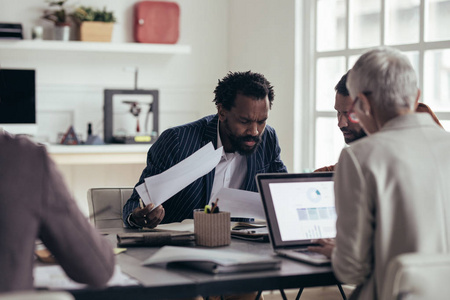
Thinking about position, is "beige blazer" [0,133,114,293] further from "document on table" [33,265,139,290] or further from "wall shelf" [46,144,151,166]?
"wall shelf" [46,144,151,166]

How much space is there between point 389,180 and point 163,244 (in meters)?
0.75

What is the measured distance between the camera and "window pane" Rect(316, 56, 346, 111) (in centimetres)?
424

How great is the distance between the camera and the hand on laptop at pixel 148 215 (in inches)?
84.0

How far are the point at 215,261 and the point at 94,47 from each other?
3684 mm

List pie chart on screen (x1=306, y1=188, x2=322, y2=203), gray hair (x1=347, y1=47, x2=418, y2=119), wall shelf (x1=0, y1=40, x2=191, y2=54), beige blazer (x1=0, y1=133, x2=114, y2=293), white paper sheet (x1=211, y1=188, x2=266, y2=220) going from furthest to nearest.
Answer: wall shelf (x1=0, y1=40, x2=191, y2=54), white paper sheet (x1=211, y1=188, x2=266, y2=220), pie chart on screen (x1=306, y1=188, x2=322, y2=203), gray hair (x1=347, y1=47, x2=418, y2=119), beige blazer (x1=0, y1=133, x2=114, y2=293)

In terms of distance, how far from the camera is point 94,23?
4.91 metres

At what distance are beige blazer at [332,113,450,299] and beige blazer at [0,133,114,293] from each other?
0.58 metres

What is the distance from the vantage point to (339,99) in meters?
2.52

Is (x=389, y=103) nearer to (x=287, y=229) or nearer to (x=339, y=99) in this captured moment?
(x=287, y=229)

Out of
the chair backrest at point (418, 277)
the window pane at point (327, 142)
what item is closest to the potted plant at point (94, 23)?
the window pane at point (327, 142)

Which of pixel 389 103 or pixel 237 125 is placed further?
pixel 237 125

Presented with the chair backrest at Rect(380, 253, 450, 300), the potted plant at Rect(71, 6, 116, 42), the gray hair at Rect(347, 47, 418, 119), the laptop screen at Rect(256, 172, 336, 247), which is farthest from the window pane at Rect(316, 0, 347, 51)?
the chair backrest at Rect(380, 253, 450, 300)

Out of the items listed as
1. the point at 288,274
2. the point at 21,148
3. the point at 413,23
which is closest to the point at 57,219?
the point at 21,148

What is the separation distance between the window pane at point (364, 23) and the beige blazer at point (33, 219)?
293 cm
